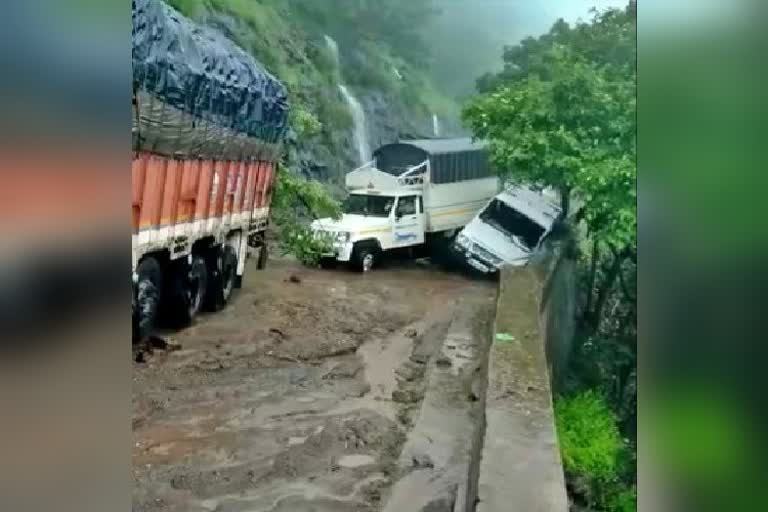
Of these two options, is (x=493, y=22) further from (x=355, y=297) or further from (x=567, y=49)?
(x=355, y=297)

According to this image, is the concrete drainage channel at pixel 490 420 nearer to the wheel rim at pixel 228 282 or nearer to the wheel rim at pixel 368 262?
the wheel rim at pixel 368 262

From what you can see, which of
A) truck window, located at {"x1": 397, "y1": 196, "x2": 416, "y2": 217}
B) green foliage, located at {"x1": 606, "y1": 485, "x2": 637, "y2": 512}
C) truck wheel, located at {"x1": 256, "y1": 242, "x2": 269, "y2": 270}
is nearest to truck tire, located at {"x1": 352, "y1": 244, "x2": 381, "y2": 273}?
truck window, located at {"x1": 397, "y1": 196, "x2": 416, "y2": 217}

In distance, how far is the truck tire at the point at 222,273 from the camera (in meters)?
1.96

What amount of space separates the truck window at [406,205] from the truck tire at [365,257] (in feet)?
0.39

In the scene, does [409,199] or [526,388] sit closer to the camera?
[526,388]

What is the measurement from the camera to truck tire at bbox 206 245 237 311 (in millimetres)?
1963

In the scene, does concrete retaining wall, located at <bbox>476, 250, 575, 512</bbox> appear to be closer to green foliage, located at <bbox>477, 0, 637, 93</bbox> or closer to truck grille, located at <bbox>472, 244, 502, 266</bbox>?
truck grille, located at <bbox>472, 244, 502, 266</bbox>

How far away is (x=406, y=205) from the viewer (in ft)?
6.91

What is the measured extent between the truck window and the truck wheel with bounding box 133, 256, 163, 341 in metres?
0.61

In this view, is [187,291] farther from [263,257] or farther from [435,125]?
[435,125]

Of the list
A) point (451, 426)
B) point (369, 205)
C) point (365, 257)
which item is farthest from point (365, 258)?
point (451, 426)

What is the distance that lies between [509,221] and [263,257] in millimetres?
610

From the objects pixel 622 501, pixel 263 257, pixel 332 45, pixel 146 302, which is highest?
pixel 332 45
